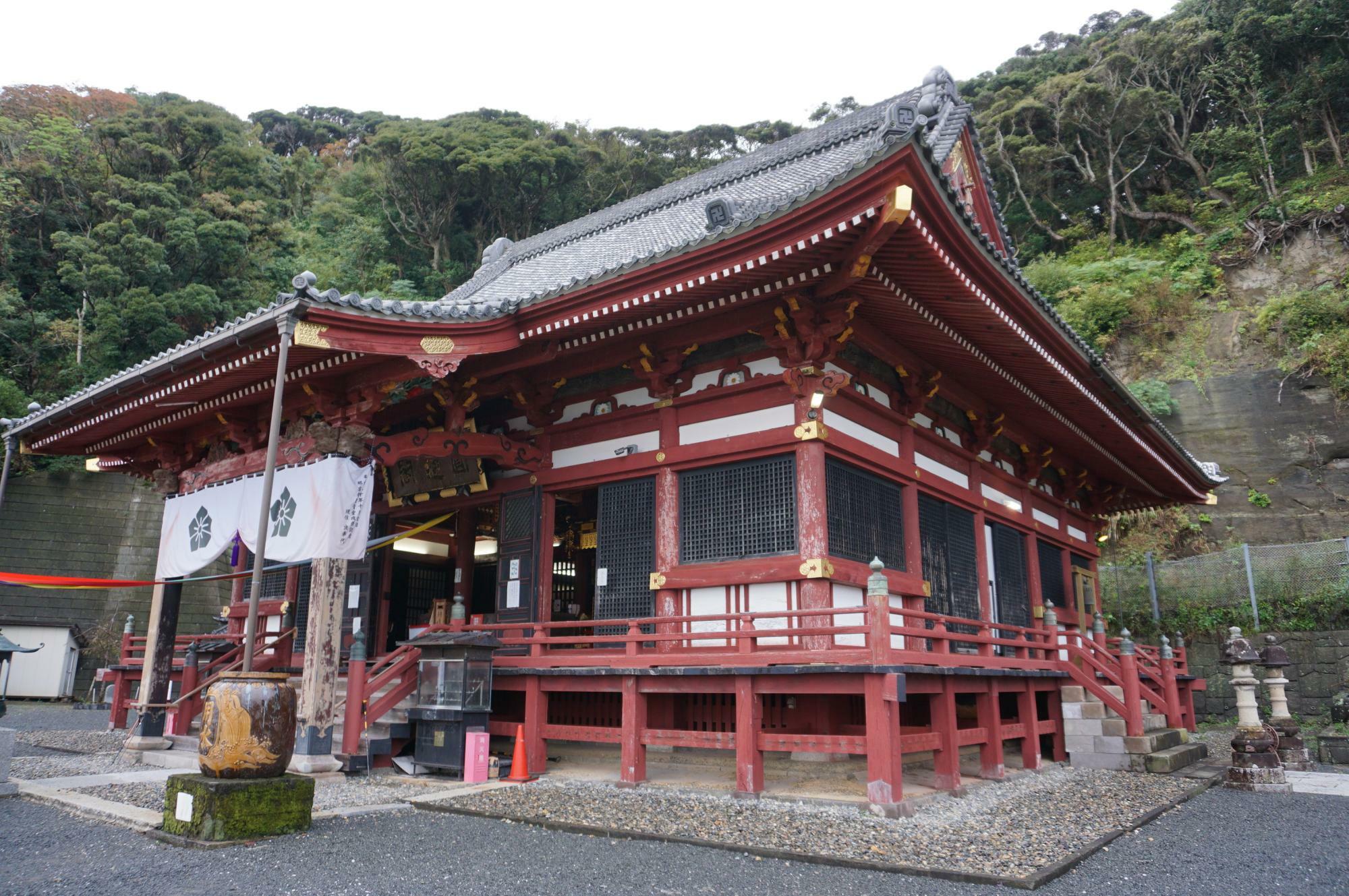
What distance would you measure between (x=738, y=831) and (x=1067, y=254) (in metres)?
32.0

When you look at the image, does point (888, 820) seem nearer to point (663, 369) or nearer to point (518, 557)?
point (663, 369)

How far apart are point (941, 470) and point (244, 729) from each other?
8.62 m

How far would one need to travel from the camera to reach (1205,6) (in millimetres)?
33219

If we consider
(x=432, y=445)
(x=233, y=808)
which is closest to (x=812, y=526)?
(x=432, y=445)

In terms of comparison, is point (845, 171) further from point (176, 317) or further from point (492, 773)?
point (176, 317)

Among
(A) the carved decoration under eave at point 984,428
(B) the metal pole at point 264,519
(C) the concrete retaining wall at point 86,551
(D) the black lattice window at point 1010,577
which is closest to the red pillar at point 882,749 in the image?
(B) the metal pole at point 264,519

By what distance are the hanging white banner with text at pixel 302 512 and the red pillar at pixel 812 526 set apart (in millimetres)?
4683

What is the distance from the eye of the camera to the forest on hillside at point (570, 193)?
88.7 ft

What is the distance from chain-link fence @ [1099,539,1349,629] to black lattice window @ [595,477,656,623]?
1504 cm

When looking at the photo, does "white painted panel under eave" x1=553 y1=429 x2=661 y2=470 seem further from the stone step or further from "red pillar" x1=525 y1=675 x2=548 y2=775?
the stone step

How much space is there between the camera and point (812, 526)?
8305 millimetres

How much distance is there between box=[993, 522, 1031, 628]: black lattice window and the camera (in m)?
12.5

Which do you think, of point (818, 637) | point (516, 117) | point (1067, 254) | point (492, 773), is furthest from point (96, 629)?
point (1067, 254)

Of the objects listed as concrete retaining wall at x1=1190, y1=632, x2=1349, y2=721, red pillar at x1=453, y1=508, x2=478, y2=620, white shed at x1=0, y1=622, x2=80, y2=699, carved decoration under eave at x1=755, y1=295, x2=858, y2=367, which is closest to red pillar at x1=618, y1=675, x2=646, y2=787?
carved decoration under eave at x1=755, y1=295, x2=858, y2=367
